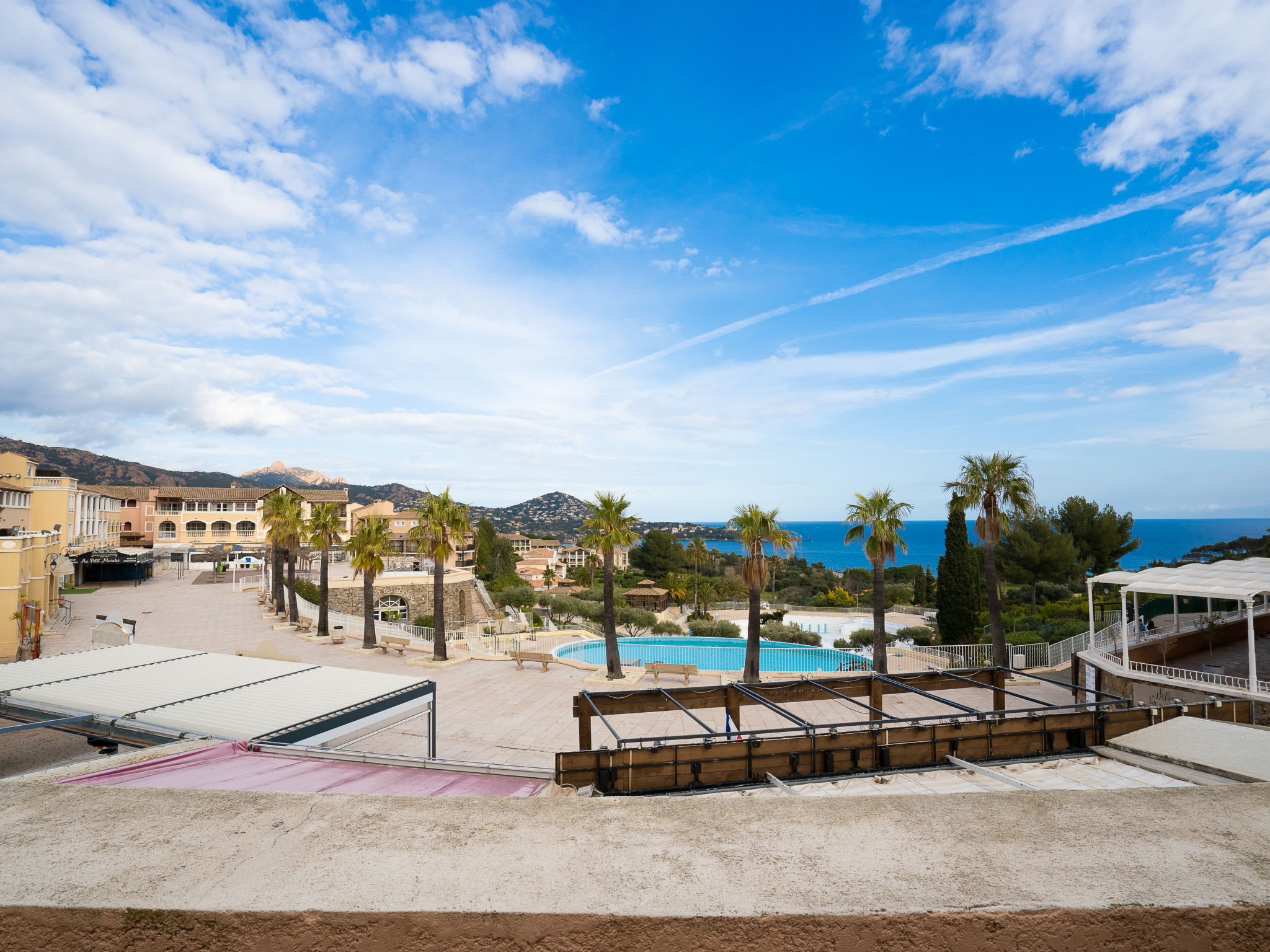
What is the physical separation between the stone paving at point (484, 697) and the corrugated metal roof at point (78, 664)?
4.10 m

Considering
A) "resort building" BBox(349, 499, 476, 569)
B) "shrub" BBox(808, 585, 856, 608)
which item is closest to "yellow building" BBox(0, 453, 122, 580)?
"resort building" BBox(349, 499, 476, 569)

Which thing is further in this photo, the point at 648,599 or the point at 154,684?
the point at 648,599

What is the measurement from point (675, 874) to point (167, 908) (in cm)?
115

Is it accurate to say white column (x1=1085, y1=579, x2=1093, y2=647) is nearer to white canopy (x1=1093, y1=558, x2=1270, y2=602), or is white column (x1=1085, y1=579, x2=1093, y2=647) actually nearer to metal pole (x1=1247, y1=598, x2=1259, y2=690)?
white canopy (x1=1093, y1=558, x2=1270, y2=602)

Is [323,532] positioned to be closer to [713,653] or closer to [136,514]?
[713,653]

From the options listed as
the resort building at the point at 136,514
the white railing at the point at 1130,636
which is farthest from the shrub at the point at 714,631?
the resort building at the point at 136,514

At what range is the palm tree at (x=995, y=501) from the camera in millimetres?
19781

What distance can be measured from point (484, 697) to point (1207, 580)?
17.3 m

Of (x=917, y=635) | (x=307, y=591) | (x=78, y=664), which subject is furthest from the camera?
(x=307, y=591)

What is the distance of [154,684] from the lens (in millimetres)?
8492

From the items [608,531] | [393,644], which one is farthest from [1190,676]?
[393,644]

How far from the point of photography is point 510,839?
5.76 ft

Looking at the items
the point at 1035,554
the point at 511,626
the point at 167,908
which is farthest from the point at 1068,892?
the point at 1035,554

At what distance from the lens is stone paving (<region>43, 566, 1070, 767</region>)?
12219mm
